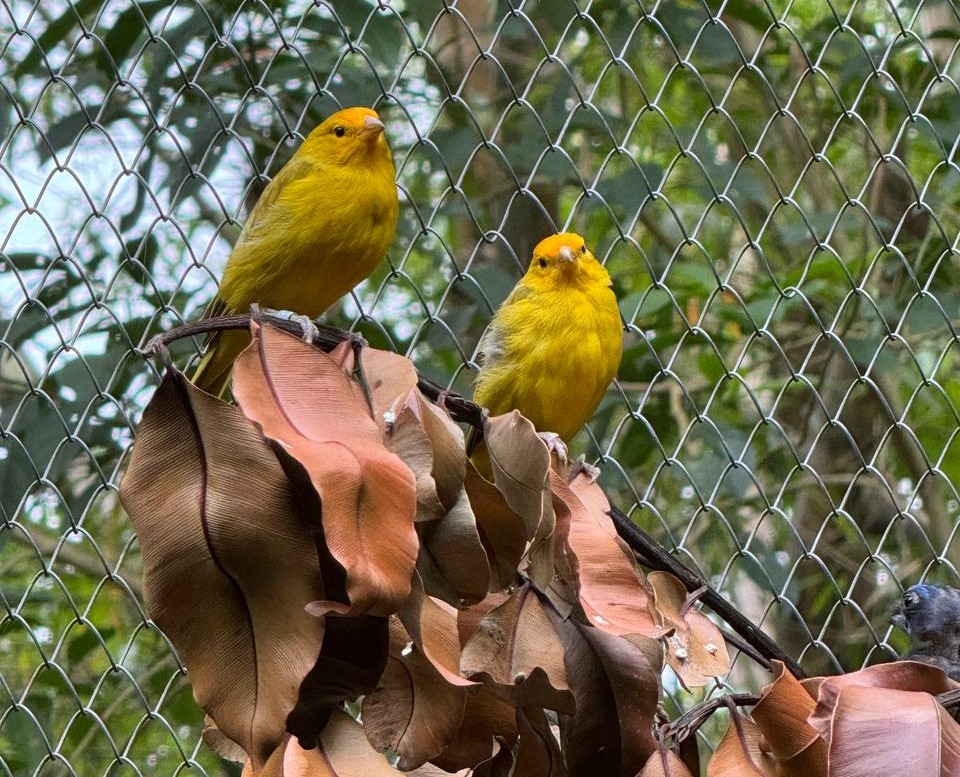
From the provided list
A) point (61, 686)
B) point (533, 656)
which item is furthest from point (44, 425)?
point (533, 656)

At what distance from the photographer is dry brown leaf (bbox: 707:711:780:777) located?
1530mm

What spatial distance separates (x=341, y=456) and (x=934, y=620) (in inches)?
60.2

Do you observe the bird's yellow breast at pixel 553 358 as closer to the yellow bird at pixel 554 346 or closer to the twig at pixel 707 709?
the yellow bird at pixel 554 346

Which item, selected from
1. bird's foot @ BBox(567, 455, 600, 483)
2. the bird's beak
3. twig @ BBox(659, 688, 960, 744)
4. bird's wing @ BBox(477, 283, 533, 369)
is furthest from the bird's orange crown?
twig @ BBox(659, 688, 960, 744)

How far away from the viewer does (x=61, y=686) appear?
3.32 m

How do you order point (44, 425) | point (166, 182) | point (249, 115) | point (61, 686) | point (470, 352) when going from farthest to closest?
point (470, 352) < point (249, 115) < point (166, 182) < point (61, 686) < point (44, 425)

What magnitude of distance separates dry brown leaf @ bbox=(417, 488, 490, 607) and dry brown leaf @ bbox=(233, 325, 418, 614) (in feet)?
0.41

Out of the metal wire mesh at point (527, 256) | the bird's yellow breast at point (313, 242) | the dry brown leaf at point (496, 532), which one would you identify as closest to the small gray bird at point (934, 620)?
the metal wire mesh at point (527, 256)

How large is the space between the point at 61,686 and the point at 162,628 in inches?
87.4

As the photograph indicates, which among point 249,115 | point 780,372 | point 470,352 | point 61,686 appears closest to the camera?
point 61,686

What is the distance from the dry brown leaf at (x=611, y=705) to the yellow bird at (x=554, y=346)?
173cm

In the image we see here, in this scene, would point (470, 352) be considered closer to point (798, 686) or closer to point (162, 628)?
point (798, 686)

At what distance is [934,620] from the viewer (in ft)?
8.09

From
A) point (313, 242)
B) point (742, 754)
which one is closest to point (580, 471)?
point (742, 754)
